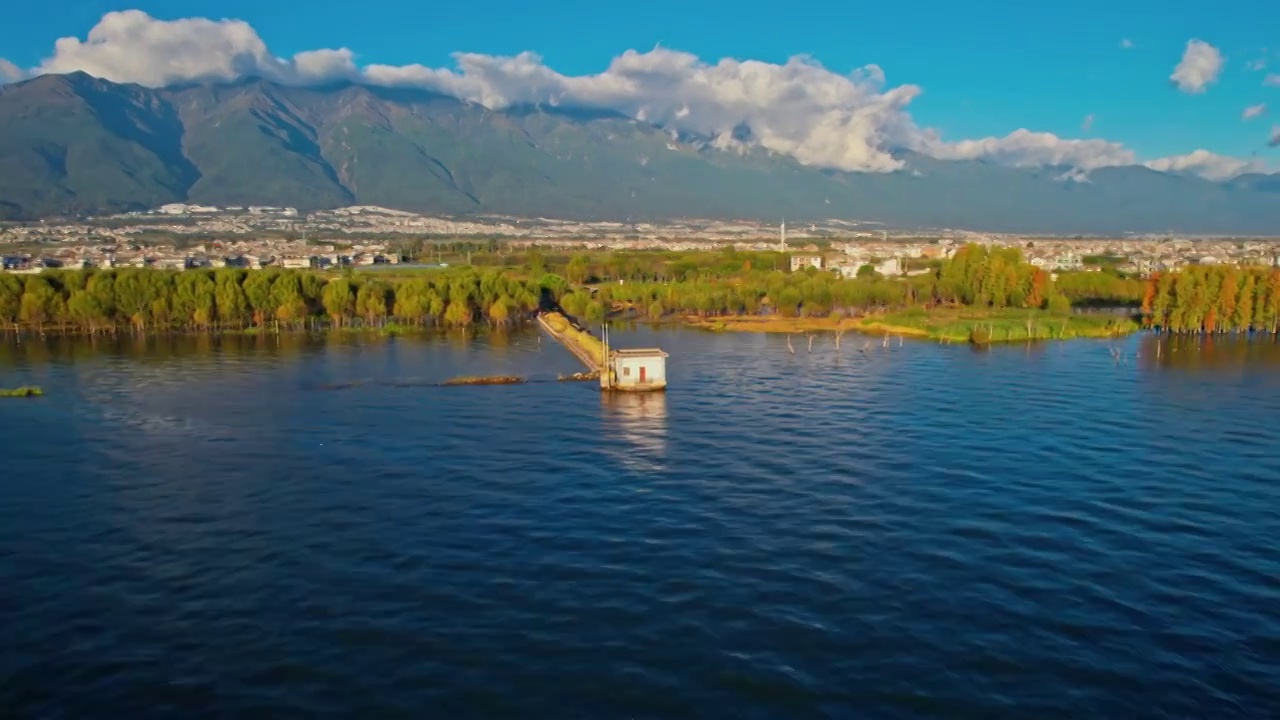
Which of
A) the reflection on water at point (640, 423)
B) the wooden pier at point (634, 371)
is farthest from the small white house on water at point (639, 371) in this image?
the reflection on water at point (640, 423)

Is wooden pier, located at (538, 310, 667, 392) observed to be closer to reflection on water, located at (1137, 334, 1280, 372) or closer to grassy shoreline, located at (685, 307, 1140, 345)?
reflection on water, located at (1137, 334, 1280, 372)

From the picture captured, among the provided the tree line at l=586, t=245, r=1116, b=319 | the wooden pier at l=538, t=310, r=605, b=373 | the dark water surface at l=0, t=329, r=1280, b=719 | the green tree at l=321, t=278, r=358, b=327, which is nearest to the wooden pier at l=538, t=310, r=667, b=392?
the dark water surface at l=0, t=329, r=1280, b=719

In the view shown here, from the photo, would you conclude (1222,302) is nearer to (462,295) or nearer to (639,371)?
(639,371)

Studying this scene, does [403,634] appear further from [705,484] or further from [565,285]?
[565,285]

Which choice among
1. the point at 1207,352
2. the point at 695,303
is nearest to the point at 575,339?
the point at 695,303

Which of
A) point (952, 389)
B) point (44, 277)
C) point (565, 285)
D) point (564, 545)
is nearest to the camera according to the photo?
point (564, 545)

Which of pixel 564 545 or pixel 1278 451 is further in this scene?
pixel 1278 451

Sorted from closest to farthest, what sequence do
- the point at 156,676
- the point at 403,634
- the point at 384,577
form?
the point at 156,676 → the point at 403,634 → the point at 384,577

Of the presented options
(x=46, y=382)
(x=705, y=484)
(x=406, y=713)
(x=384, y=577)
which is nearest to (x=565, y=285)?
(x=46, y=382)
